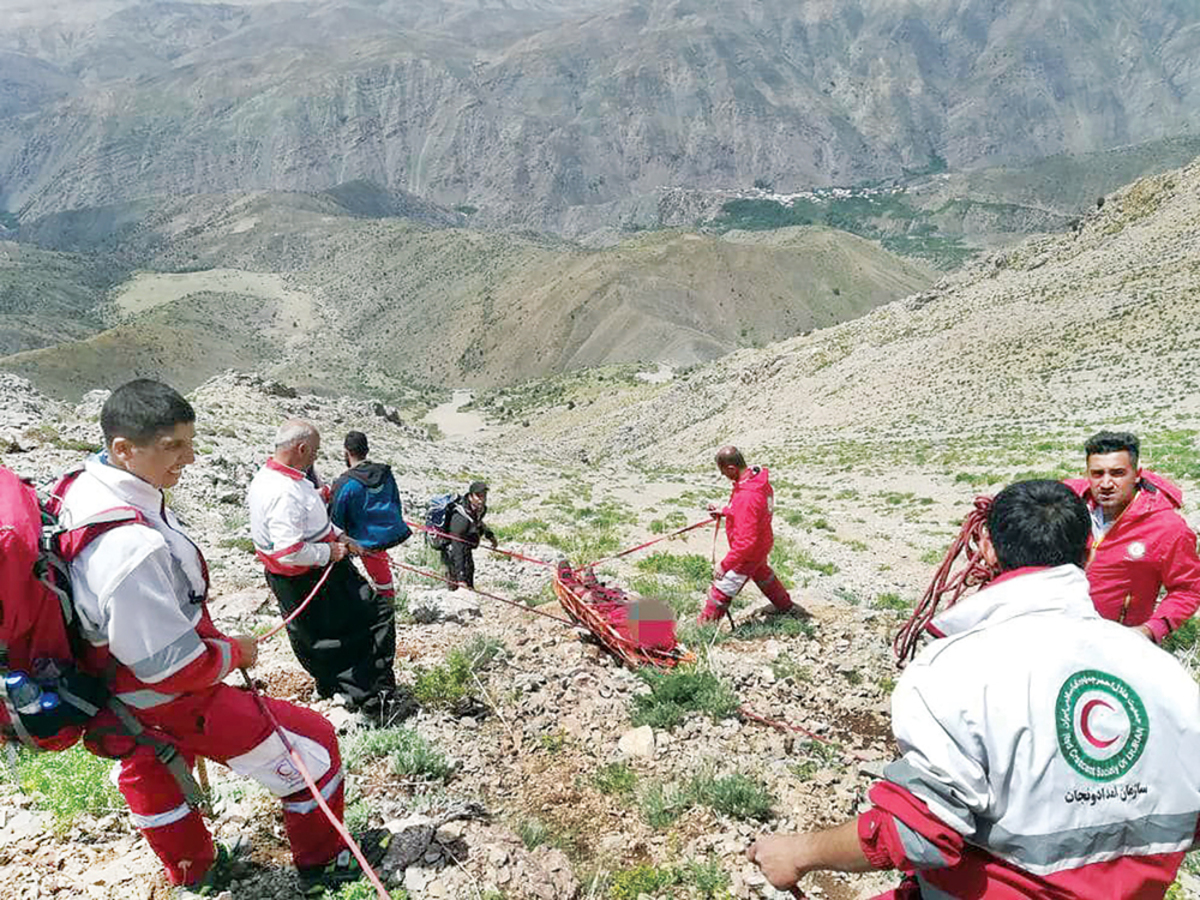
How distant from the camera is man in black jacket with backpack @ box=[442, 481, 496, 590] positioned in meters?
9.22

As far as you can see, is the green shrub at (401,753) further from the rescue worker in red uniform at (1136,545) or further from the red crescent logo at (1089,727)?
the rescue worker in red uniform at (1136,545)

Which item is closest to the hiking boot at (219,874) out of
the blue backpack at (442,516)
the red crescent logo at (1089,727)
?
the red crescent logo at (1089,727)

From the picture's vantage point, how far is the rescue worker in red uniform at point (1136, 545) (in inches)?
171

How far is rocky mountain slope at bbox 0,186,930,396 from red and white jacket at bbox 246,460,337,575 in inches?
2910

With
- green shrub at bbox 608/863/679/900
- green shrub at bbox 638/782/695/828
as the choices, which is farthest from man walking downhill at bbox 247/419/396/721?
green shrub at bbox 608/863/679/900

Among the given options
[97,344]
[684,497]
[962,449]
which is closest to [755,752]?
[684,497]

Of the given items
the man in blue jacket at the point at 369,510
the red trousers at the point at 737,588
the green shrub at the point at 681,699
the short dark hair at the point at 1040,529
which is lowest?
the green shrub at the point at 681,699

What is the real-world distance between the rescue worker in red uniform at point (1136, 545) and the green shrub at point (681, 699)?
8.61 feet

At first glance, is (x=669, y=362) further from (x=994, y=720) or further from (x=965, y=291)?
(x=994, y=720)

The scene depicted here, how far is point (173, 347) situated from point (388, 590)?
95.3 meters

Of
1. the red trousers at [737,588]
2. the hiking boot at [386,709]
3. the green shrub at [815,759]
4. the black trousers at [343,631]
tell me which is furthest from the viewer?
the red trousers at [737,588]

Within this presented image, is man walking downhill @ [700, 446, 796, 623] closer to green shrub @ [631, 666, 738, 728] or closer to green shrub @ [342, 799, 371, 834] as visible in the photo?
green shrub @ [631, 666, 738, 728]

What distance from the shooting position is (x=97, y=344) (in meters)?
78.4

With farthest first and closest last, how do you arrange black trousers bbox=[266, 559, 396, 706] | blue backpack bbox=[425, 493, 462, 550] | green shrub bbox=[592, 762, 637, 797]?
blue backpack bbox=[425, 493, 462, 550], black trousers bbox=[266, 559, 396, 706], green shrub bbox=[592, 762, 637, 797]
